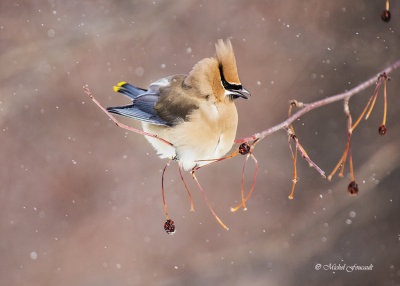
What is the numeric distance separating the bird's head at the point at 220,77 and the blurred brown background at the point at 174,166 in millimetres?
2172

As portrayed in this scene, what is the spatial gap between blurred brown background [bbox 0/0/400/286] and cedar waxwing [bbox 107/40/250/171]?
6.36 feet

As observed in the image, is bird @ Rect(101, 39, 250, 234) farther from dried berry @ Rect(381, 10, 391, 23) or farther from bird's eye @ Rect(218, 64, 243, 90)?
dried berry @ Rect(381, 10, 391, 23)

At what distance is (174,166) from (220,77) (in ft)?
7.94

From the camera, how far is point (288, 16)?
13.6 feet

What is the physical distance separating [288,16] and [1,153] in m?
2.81

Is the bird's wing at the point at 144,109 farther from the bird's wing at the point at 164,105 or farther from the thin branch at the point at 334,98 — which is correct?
the thin branch at the point at 334,98

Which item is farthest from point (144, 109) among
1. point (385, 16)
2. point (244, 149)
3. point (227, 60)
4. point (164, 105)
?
point (385, 16)

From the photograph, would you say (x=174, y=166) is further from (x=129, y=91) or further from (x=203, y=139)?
(x=203, y=139)

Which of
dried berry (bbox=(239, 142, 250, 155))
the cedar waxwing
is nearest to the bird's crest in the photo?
the cedar waxwing

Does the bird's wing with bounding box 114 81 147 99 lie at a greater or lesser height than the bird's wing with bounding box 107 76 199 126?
greater

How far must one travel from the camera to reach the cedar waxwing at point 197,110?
1.80 metres

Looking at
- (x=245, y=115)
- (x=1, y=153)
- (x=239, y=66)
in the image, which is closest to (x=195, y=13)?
(x=239, y=66)

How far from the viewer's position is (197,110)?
78.7 inches

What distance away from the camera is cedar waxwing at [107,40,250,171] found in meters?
1.80
